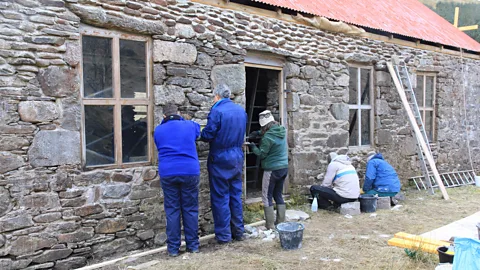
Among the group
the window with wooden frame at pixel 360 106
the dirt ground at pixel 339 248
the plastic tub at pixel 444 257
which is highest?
the window with wooden frame at pixel 360 106

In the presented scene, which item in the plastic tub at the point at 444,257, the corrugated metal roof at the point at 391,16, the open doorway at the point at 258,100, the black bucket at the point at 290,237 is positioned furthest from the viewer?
the corrugated metal roof at the point at 391,16

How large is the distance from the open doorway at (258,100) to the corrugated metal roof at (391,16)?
1.25m

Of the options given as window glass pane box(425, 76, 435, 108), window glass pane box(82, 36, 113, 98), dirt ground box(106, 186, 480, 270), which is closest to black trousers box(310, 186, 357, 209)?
dirt ground box(106, 186, 480, 270)

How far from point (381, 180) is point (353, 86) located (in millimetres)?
2068

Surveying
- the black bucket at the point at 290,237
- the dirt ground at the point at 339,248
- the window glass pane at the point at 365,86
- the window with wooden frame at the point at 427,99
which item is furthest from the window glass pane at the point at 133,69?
the window with wooden frame at the point at 427,99

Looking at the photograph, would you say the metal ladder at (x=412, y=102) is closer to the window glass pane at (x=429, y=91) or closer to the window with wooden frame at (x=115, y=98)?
the window glass pane at (x=429, y=91)

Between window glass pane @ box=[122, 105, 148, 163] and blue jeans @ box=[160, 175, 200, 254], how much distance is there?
61cm

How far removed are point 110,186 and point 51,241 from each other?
841mm

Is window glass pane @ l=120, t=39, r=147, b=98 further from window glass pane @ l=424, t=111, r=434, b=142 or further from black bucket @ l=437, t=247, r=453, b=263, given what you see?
window glass pane @ l=424, t=111, r=434, b=142

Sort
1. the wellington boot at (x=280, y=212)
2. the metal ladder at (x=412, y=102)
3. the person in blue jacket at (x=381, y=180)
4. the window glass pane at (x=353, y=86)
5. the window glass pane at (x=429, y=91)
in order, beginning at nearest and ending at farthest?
the wellington boot at (x=280, y=212)
the person in blue jacket at (x=381, y=180)
the window glass pane at (x=353, y=86)
the metal ladder at (x=412, y=102)
the window glass pane at (x=429, y=91)

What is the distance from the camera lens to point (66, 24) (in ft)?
14.2

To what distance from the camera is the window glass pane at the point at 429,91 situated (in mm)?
9508

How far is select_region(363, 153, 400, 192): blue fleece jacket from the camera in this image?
6.96 meters

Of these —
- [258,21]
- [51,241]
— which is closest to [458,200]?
[258,21]
